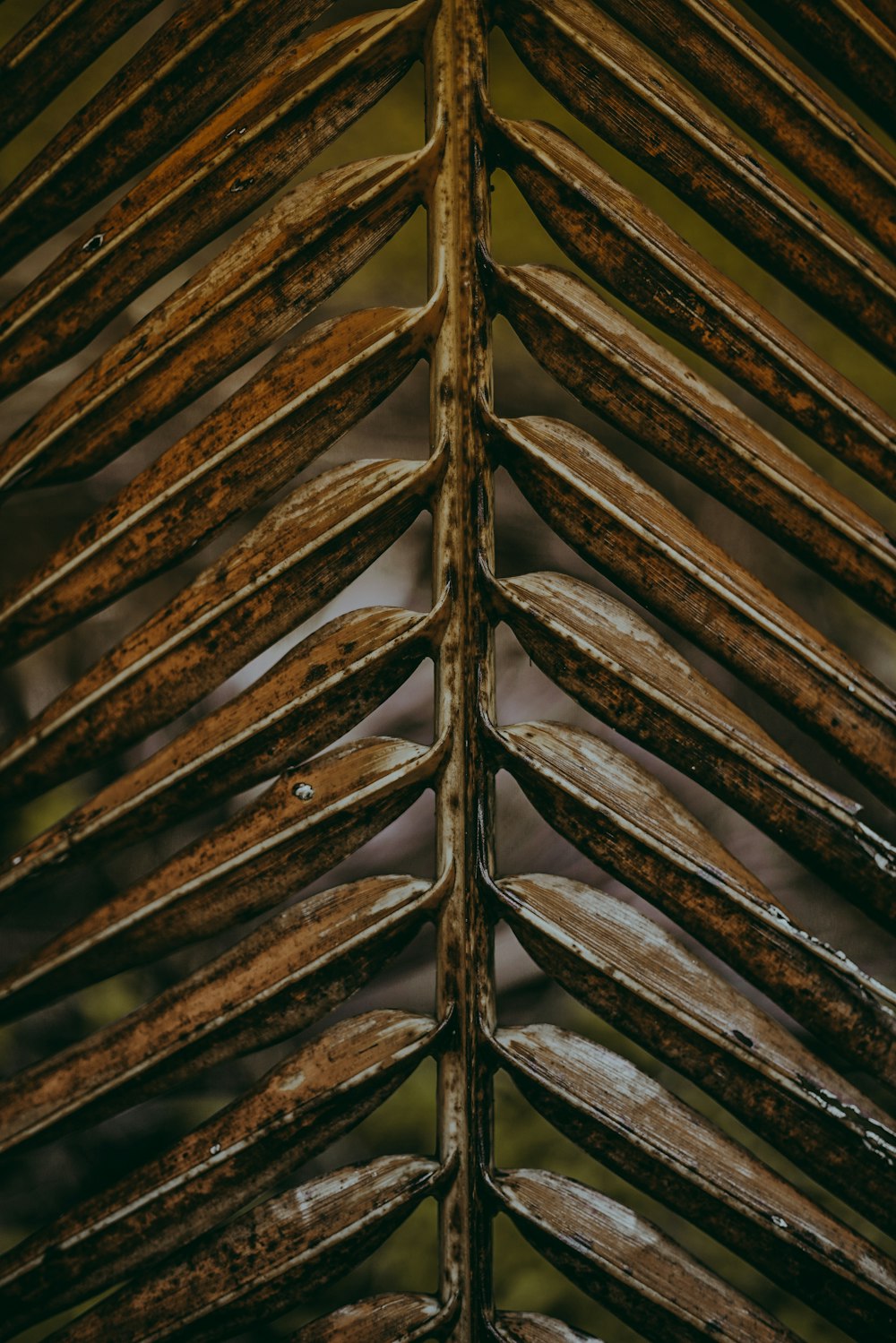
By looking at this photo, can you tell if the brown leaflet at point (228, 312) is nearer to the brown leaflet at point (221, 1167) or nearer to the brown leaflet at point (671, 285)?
the brown leaflet at point (671, 285)

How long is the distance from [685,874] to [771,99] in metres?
0.48

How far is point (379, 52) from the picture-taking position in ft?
1.71

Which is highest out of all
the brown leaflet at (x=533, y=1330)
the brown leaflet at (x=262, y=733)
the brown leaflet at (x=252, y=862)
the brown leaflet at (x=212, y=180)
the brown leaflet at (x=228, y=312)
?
the brown leaflet at (x=212, y=180)

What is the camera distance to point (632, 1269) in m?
0.50

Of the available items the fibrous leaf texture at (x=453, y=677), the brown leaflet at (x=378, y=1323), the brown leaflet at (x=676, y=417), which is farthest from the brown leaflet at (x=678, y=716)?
the brown leaflet at (x=378, y=1323)

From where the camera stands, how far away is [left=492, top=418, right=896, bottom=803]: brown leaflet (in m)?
0.52

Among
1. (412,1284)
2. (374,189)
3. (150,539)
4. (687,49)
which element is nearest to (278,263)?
(374,189)

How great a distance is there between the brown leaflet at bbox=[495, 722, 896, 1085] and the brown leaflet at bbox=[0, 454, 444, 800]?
143 millimetres

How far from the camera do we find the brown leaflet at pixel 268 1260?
1.62ft

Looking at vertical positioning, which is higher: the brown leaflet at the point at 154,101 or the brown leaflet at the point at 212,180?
the brown leaflet at the point at 154,101

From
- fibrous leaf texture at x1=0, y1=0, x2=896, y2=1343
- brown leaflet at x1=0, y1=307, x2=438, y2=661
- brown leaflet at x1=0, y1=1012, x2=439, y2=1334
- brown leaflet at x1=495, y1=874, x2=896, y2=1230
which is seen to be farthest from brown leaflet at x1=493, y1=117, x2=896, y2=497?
brown leaflet at x1=0, y1=1012, x2=439, y2=1334

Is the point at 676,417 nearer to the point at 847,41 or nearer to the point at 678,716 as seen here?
the point at 678,716

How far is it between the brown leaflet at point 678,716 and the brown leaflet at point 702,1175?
0.17 meters

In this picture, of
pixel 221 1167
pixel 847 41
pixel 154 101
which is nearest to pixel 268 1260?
pixel 221 1167
